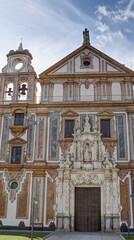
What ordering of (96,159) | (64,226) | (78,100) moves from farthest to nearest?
(78,100), (96,159), (64,226)


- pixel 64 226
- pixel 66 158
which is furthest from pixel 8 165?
pixel 64 226

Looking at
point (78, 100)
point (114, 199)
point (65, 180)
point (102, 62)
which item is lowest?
point (114, 199)

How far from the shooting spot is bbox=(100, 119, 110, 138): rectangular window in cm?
2322

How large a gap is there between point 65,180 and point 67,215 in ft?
8.23

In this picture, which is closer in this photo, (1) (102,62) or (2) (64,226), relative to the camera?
(2) (64,226)

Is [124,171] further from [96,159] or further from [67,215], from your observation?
[67,215]

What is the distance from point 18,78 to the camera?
1008 inches

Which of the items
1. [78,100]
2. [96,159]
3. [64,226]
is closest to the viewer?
[64,226]

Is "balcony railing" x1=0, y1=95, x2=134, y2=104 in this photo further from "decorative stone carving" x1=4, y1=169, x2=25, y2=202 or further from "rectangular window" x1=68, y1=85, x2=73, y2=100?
"decorative stone carving" x1=4, y1=169, x2=25, y2=202

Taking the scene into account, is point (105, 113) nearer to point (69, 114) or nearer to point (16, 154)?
point (69, 114)

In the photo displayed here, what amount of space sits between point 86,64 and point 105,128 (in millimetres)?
6183

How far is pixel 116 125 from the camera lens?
23.4 m

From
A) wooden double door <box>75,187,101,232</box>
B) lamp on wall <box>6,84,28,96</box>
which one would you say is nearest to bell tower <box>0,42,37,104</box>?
lamp on wall <box>6,84,28,96</box>

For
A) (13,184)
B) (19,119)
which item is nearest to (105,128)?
(19,119)
